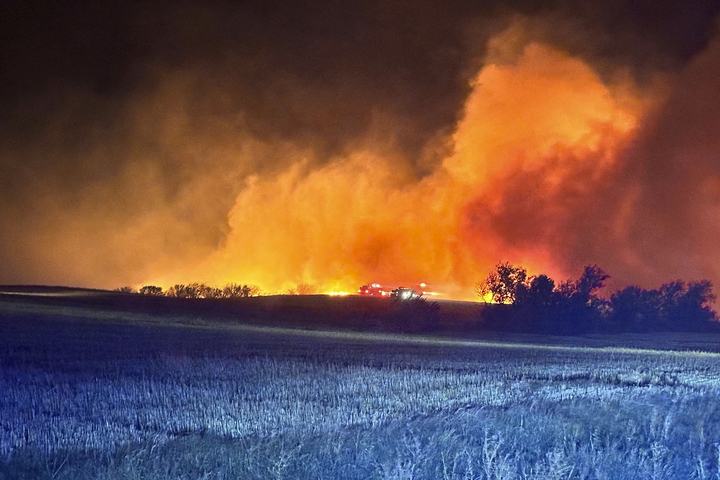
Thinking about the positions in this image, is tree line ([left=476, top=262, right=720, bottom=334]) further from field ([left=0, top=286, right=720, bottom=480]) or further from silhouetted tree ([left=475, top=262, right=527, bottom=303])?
field ([left=0, top=286, right=720, bottom=480])

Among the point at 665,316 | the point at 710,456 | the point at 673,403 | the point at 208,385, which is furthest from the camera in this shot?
the point at 665,316

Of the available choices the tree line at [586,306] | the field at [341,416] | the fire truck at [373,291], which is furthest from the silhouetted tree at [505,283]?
the field at [341,416]

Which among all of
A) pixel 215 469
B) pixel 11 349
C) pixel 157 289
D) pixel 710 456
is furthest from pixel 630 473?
pixel 157 289

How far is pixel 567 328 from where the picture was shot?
72312 mm

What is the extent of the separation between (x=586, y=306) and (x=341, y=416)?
62.9 metres

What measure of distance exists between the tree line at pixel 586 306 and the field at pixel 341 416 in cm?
4041

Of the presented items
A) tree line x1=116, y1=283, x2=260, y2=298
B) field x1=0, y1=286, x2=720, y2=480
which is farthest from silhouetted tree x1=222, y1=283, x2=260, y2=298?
field x1=0, y1=286, x2=720, y2=480

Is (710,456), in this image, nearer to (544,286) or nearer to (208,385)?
A: (208,385)

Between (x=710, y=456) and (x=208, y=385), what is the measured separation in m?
12.1

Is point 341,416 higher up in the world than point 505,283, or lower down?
lower down

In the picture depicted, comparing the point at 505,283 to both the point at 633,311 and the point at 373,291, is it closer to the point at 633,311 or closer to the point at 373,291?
the point at 633,311

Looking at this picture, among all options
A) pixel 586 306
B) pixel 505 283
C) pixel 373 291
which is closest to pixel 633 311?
pixel 586 306

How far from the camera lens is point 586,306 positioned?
74.6 meters

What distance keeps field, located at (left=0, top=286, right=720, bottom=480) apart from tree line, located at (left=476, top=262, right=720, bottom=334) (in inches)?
1591
